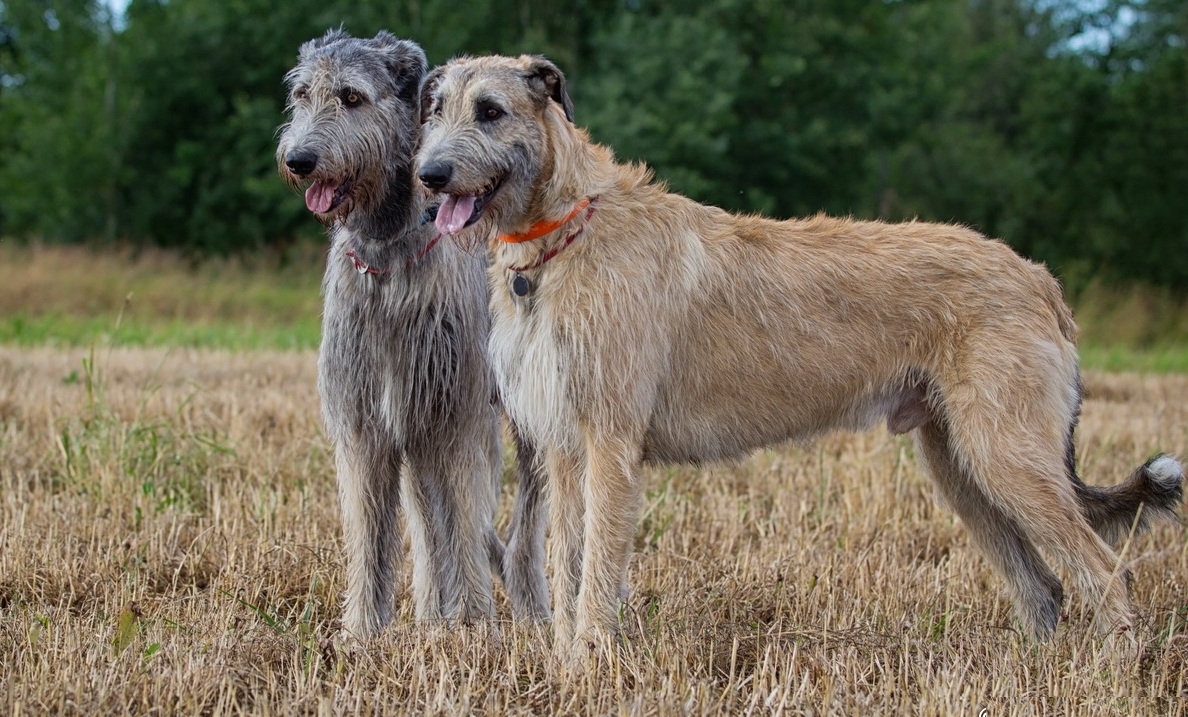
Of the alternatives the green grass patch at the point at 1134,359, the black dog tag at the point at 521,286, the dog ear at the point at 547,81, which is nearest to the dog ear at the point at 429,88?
the dog ear at the point at 547,81

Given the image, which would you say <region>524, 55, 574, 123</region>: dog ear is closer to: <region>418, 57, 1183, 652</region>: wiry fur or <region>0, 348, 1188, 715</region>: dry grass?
<region>418, 57, 1183, 652</region>: wiry fur

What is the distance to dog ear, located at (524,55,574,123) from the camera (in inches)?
164

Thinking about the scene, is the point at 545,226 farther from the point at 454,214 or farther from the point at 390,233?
the point at 390,233

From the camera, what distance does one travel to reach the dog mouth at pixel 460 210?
3.96 m

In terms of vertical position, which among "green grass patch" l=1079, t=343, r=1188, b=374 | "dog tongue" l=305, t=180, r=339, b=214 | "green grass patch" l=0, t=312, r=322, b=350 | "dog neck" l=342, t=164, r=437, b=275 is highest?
"dog tongue" l=305, t=180, r=339, b=214

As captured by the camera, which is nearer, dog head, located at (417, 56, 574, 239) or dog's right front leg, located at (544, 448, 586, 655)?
dog head, located at (417, 56, 574, 239)

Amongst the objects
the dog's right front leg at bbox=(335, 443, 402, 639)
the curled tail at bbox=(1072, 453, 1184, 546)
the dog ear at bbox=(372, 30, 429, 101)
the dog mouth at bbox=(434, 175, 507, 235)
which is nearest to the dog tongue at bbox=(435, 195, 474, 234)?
the dog mouth at bbox=(434, 175, 507, 235)

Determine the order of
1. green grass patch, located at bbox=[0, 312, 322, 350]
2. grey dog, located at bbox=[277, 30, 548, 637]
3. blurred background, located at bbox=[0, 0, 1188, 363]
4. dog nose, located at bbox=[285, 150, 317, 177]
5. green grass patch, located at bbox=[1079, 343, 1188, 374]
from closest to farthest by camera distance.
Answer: dog nose, located at bbox=[285, 150, 317, 177] → grey dog, located at bbox=[277, 30, 548, 637] → green grass patch, located at bbox=[0, 312, 322, 350] → green grass patch, located at bbox=[1079, 343, 1188, 374] → blurred background, located at bbox=[0, 0, 1188, 363]

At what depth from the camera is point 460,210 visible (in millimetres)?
3969

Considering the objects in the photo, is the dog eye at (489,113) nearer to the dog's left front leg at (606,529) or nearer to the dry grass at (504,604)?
the dog's left front leg at (606,529)

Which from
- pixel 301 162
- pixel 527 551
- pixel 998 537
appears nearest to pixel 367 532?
pixel 527 551

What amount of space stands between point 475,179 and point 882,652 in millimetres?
2118

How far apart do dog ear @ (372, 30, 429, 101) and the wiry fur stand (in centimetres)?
31

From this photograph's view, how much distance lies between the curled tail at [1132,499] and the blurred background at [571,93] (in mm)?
15037
